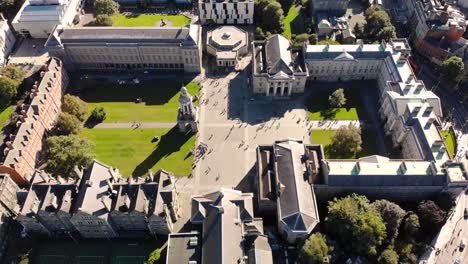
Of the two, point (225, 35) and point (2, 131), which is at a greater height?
point (225, 35)

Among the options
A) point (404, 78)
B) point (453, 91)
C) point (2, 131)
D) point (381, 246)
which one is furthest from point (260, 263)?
point (453, 91)

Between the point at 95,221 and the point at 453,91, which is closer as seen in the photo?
the point at 95,221

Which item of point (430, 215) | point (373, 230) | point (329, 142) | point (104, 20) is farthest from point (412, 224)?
point (104, 20)

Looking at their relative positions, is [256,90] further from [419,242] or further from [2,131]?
[2,131]

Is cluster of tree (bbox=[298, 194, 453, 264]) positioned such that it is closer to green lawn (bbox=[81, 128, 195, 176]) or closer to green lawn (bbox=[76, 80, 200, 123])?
green lawn (bbox=[81, 128, 195, 176])

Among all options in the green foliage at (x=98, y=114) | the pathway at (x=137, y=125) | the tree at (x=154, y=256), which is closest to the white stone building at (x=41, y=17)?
the green foliage at (x=98, y=114)

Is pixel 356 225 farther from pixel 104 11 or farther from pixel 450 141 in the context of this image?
pixel 104 11

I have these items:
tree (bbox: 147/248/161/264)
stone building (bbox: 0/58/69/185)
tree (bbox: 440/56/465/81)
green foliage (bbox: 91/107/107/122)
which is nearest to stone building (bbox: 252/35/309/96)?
tree (bbox: 440/56/465/81)
